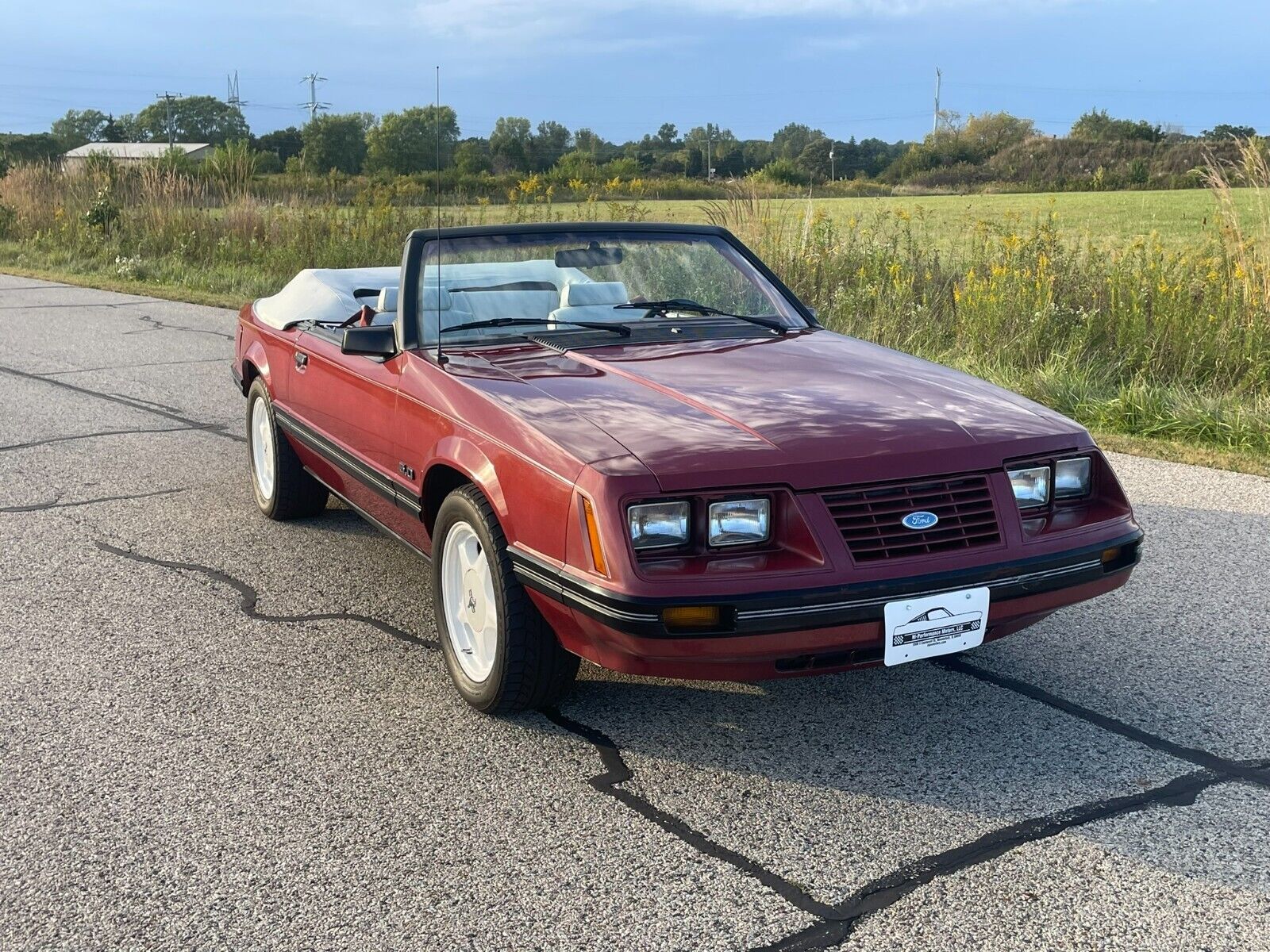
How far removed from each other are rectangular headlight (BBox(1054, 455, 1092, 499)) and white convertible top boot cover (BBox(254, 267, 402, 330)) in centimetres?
303

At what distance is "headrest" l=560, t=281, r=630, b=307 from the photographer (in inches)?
184

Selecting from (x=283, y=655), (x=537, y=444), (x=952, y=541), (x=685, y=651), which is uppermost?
(x=537, y=444)

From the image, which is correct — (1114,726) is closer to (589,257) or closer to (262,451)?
(589,257)

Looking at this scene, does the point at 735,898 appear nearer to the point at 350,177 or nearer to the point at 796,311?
the point at 796,311

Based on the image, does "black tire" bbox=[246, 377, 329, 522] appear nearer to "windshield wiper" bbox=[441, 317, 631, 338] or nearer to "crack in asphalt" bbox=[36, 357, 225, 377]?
"windshield wiper" bbox=[441, 317, 631, 338]

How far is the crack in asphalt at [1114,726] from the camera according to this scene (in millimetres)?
3338

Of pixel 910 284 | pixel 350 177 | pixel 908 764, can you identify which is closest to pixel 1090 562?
pixel 908 764

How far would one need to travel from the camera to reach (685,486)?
3.10m

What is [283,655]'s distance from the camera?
4262mm

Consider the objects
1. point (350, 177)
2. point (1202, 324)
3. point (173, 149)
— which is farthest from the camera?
point (173, 149)

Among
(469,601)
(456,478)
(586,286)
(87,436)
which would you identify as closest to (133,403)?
(87,436)

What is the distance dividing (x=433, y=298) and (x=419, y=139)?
0.55 meters

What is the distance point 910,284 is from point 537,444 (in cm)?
768

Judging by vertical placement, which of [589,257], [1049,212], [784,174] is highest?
[784,174]
